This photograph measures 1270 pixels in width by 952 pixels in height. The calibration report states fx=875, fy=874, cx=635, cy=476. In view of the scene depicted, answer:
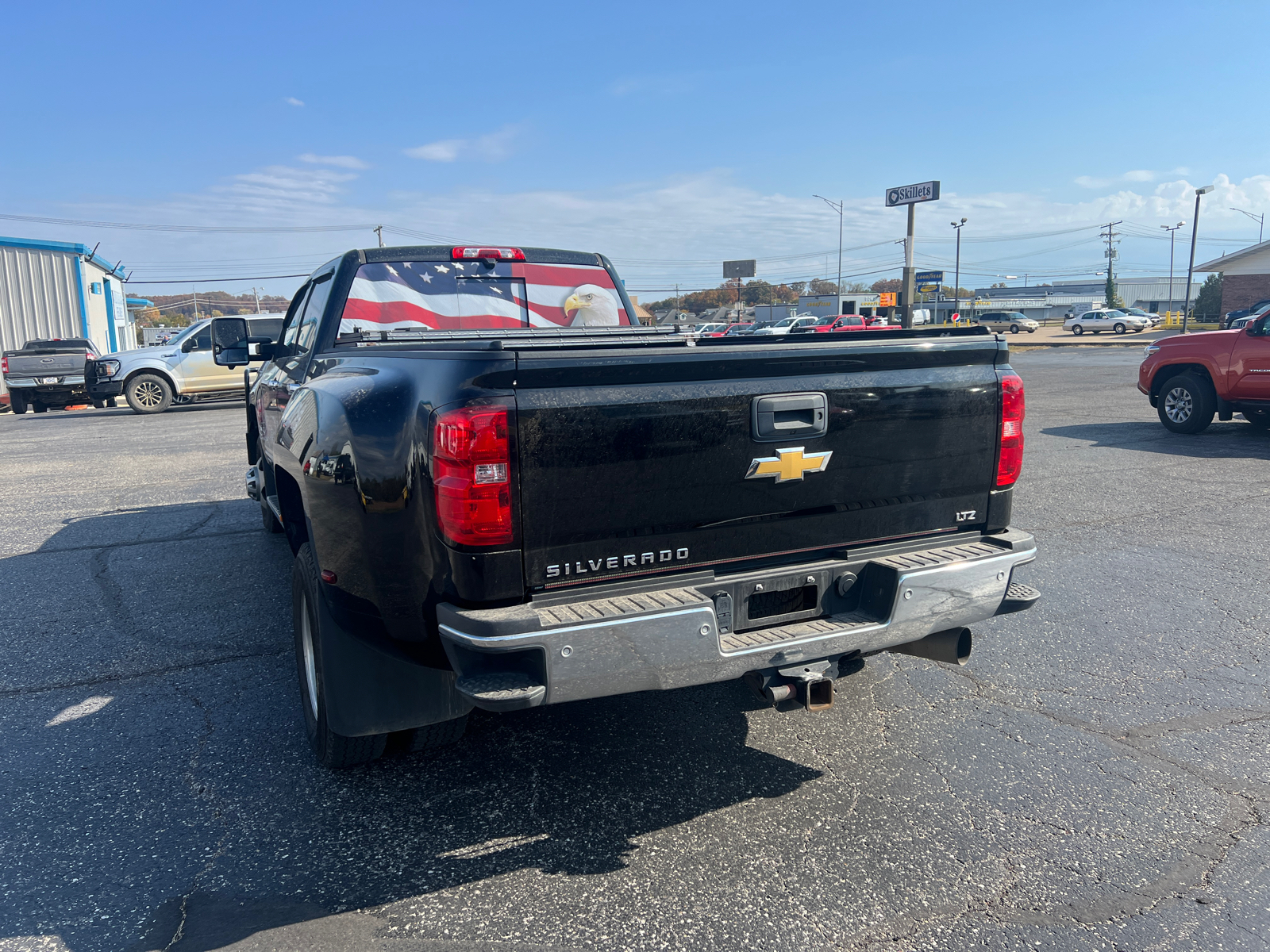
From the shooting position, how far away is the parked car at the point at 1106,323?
196 feet

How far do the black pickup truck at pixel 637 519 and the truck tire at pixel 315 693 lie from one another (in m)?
0.01

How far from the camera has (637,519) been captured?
106 inches

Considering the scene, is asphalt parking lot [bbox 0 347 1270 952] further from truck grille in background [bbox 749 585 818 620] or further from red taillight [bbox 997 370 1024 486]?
red taillight [bbox 997 370 1024 486]

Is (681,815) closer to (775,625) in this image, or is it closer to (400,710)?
(775,625)

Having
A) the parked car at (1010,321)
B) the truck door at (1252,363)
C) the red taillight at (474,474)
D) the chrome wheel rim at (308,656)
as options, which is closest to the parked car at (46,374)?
the chrome wheel rim at (308,656)

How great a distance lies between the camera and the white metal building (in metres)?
30.0

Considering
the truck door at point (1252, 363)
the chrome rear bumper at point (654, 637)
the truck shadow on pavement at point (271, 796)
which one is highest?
the truck door at point (1252, 363)

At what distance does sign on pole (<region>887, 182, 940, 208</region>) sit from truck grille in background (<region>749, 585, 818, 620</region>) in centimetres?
3889

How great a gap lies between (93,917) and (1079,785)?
3309 mm

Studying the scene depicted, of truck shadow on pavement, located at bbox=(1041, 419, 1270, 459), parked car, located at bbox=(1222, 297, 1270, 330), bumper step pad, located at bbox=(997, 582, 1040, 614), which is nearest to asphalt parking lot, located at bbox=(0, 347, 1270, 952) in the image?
bumper step pad, located at bbox=(997, 582, 1040, 614)

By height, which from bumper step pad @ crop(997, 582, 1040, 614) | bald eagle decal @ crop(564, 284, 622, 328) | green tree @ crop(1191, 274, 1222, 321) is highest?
green tree @ crop(1191, 274, 1222, 321)

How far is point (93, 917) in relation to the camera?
256cm

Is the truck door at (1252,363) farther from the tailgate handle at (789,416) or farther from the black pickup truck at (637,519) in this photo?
the tailgate handle at (789,416)

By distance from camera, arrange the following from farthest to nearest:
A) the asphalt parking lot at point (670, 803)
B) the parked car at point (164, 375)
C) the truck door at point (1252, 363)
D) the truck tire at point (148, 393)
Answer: the truck tire at point (148, 393)
the parked car at point (164, 375)
the truck door at point (1252, 363)
the asphalt parking lot at point (670, 803)
